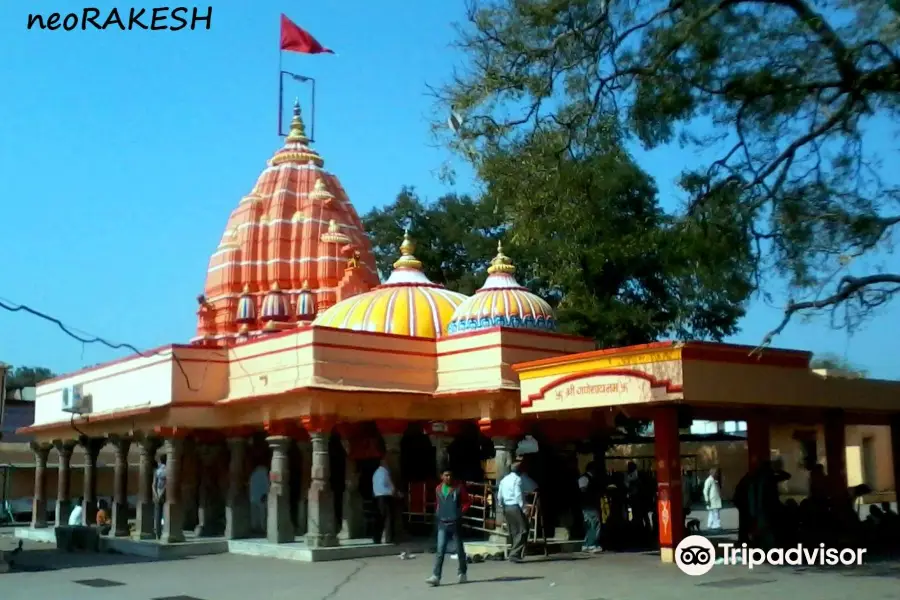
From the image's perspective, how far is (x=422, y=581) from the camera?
1375cm

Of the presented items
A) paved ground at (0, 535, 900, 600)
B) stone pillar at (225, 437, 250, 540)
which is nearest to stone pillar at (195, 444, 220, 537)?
stone pillar at (225, 437, 250, 540)

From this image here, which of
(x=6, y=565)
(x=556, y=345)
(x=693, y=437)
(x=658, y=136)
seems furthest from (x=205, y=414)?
(x=658, y=136)

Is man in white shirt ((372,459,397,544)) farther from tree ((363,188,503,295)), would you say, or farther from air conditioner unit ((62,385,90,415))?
tree ((363,188,503,295))

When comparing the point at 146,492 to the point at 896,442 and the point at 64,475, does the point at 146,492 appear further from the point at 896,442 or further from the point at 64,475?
the point at 896,442

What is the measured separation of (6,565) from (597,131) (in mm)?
11663

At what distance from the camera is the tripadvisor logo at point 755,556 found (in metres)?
14.3

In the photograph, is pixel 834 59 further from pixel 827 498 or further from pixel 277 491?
pixel 277 491

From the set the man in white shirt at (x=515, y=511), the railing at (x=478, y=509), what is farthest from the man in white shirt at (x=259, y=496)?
the man in white shirt at (x=515, y=511)

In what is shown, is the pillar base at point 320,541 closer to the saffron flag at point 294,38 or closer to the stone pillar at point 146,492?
the stone pillar at point 146,492

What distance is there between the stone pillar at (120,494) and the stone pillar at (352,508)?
5.75 metres

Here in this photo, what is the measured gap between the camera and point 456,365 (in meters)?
19.5

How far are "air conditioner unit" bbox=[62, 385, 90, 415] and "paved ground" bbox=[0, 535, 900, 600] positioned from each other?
22.5ft

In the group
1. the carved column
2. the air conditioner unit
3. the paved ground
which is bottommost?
the paved ground

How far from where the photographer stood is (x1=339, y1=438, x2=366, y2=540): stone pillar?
63.9ft
